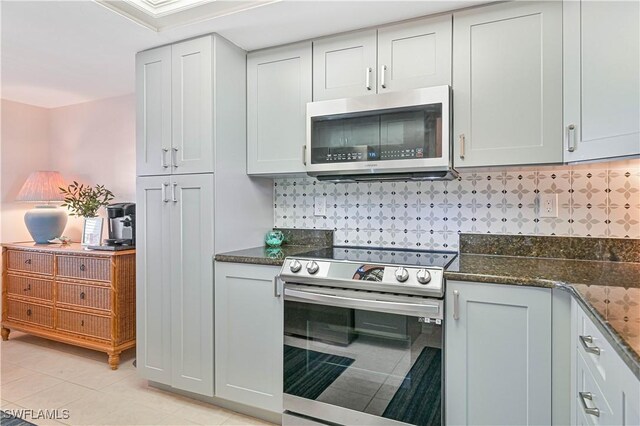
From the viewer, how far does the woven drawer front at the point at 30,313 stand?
3.07 meters

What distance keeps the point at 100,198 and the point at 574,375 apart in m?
3.79

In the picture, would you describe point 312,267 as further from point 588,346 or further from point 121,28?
point 121,28

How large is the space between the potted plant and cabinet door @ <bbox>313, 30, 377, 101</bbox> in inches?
82.0

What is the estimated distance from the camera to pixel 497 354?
1557mm

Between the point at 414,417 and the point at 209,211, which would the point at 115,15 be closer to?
the point at 209,211

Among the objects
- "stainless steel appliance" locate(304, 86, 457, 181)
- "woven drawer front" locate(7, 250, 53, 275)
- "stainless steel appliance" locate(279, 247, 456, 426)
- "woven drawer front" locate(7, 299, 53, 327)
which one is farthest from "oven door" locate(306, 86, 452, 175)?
"woven drawer front" locate(7, 299, 53, 327)

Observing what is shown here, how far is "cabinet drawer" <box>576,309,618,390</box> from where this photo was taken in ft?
3.22

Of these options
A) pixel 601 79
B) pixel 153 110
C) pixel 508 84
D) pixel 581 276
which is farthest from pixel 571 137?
pixel 153 110

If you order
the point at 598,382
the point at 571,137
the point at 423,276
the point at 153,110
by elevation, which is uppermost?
the point at 153,110

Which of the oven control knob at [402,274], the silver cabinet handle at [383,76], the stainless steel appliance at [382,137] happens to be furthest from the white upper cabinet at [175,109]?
the oven control knob at [402,274]

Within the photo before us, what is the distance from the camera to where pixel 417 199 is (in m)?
2.28

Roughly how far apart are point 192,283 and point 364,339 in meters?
1.06

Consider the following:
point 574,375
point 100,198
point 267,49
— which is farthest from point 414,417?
point 100,198

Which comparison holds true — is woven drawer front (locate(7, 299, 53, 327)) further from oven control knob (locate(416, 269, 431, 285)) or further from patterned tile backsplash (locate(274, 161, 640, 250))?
oven control knob (locate(416, 269, 431, 285))
